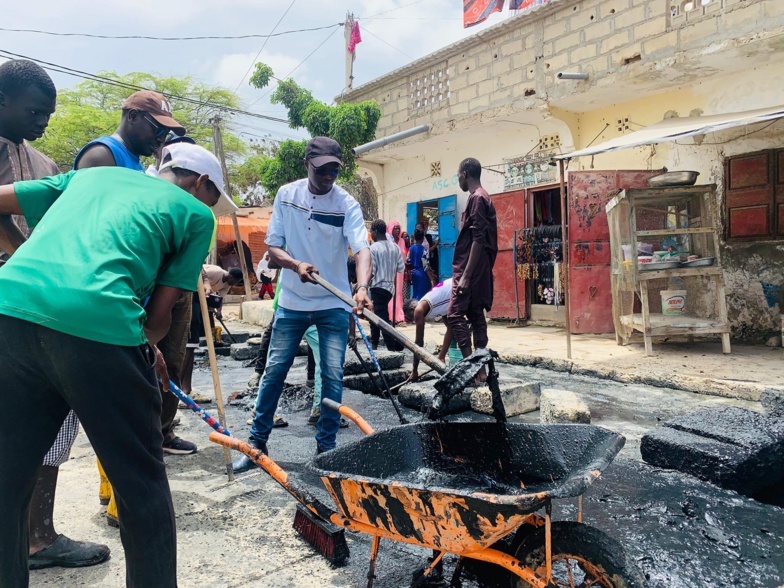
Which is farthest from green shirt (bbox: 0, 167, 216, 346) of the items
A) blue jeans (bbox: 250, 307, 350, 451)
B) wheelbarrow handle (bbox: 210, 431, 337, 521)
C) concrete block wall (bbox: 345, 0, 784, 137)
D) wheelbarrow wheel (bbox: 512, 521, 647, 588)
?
concrete block wall (bbox: 345, 0, 784, 137)

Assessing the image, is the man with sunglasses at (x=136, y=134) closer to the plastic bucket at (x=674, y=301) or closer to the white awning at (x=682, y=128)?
the white awning at (x=682, y=128)

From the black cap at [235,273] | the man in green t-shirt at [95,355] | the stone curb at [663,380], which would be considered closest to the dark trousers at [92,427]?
the man in green t-shirt at [95,355]

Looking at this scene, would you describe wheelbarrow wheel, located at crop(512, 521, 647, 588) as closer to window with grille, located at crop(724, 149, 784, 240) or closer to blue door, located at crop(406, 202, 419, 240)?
window with grille, located at crop(724, 149, 784, 240)

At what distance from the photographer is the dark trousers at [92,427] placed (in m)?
1.40

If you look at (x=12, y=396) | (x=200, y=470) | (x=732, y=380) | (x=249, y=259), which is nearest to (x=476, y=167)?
(x=732, y=380)

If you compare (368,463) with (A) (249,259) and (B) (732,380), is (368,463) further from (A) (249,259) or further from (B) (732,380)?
(A) (249,259)

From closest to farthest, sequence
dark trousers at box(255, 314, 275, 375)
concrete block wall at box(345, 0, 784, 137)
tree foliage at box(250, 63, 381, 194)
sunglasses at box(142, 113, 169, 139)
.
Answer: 1. sunglasses at box(142, 113, 169, 139)
2. dark trousers at box(255, 314, 275, 375)
3. concrete block wall at box(345, 0, 784, 137)
4. tree foliage at box(250, 63, 381, 194)

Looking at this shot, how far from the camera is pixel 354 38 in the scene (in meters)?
16.7

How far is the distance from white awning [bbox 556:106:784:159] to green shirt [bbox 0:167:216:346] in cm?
502

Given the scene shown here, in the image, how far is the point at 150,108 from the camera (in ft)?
8.66

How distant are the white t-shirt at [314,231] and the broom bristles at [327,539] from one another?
52.2 inches

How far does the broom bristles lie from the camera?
2145mm

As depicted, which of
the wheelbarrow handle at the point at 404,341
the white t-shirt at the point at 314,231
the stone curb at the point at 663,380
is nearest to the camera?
the wheelbarrow handle at the point at 404,341

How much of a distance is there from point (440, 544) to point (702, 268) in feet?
19.1
